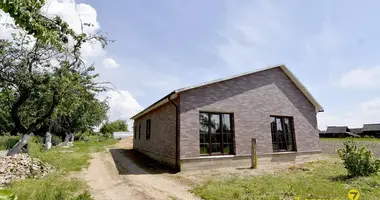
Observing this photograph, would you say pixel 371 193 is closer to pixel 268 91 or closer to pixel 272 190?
pixel 272 190

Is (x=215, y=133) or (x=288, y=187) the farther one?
(x=215, y=133)

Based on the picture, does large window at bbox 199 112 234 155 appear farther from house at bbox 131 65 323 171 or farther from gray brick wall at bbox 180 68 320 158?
gray brick wall at bbox 180 68 320 158

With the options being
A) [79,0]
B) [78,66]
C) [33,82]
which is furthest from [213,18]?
[33,82]

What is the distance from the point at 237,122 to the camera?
11.0 m

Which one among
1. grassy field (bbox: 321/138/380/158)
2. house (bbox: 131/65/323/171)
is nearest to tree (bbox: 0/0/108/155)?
house (bbox: 131/65/323/171)

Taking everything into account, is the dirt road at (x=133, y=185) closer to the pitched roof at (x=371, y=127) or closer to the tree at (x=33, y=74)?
the tree at (x=33, y=74)

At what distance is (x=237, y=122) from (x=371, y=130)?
52489 mm

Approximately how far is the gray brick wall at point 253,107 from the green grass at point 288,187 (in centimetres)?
275

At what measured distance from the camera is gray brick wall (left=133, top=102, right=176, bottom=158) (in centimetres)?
1083

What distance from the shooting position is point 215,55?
11.7 meters

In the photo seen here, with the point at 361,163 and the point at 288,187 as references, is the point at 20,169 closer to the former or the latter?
the point at 288,187

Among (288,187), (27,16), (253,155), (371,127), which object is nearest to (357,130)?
(371,127)

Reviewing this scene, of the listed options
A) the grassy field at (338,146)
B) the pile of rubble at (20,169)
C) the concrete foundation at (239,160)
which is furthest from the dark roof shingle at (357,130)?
the pile of rubble at (20,169)

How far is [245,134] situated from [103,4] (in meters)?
8.63
